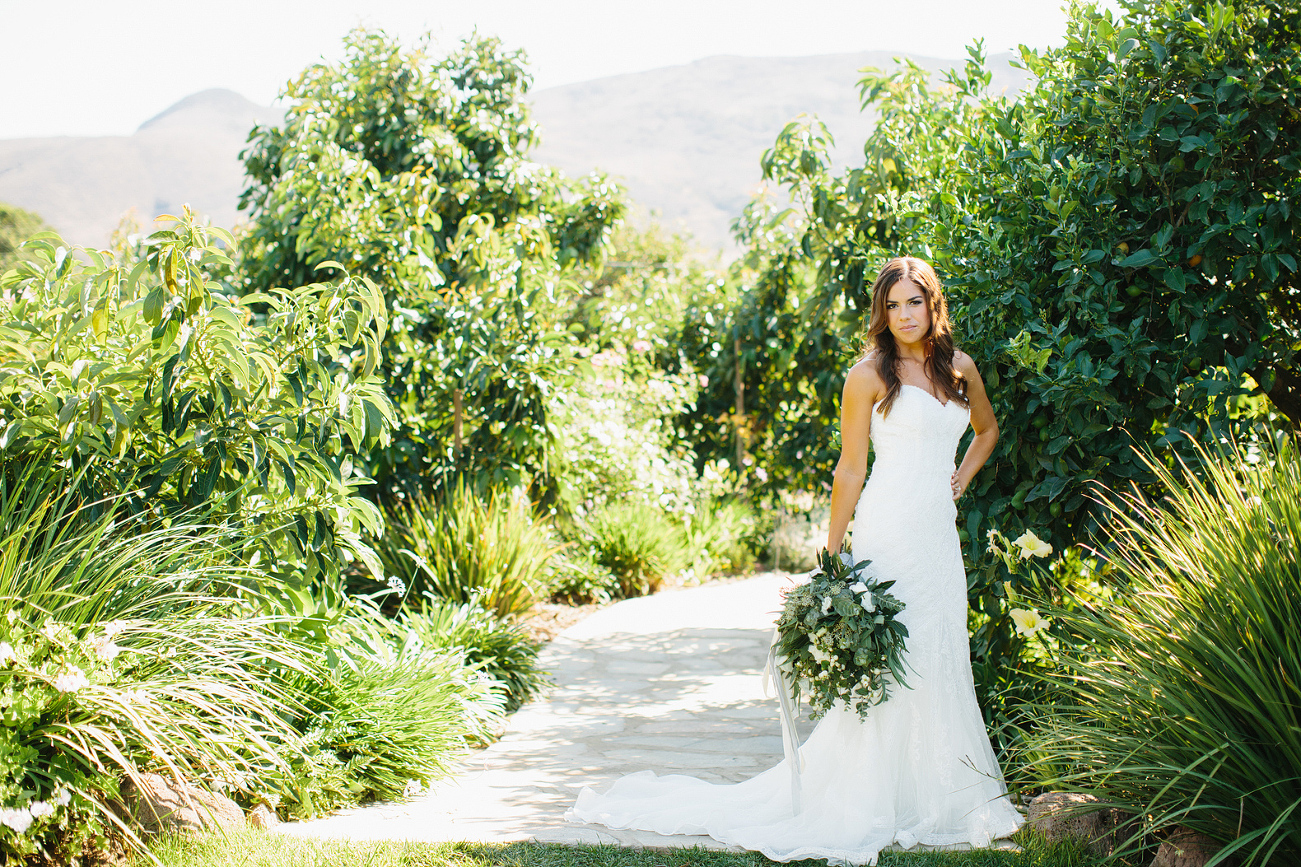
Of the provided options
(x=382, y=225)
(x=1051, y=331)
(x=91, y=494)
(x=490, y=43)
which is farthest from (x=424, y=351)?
(x=1051, y=331)

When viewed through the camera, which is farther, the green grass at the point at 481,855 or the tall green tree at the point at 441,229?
the tall green tree at the point at 441,229

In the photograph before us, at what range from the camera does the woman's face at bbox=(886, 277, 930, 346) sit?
3.11 meters

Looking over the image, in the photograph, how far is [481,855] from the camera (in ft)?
9.09

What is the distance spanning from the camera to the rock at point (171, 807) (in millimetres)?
2729

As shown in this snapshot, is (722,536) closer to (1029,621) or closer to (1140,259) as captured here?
(1029,621)

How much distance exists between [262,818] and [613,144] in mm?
111321

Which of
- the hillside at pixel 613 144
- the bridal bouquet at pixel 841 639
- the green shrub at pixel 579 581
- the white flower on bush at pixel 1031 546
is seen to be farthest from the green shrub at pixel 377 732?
the hillside at pixel 613 144

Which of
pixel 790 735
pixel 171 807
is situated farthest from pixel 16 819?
pixel 790 735

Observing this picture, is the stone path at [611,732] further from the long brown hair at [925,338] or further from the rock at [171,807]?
the long brown hair at [925,338]

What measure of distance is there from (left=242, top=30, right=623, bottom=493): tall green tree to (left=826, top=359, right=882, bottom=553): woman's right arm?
3.09m

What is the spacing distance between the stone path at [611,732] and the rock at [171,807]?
30cm

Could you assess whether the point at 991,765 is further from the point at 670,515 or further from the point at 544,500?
the point at 670,515

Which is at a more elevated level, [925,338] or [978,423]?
[925,338]

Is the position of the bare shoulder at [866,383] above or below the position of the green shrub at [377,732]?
above
